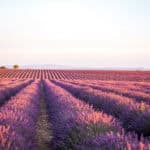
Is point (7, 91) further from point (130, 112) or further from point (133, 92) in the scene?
point (130, 112)

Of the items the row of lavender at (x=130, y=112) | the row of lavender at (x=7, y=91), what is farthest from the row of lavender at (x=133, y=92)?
the row of lavender at (x=7, y=91)

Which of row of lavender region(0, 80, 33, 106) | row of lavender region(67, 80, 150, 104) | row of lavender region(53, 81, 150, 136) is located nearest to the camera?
row of lavender region(53, 81, 150, 136)

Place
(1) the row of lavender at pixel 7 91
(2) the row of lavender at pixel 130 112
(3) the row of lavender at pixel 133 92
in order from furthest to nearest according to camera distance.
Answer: (1) the row of lavender at pixel 7 91
(3) the row of lavender at pixel 133 92
(2) the row of lavender at pixel 130 112

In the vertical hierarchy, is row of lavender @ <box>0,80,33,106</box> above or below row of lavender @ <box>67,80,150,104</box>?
below

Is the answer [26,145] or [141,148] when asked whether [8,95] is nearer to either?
[26,145]

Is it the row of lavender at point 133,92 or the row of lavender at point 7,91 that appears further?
the row of lavender at point 7,91

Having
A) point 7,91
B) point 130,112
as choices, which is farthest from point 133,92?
point 130,112

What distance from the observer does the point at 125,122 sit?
761cm

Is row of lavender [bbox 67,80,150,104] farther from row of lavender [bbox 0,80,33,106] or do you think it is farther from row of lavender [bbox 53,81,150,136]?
row of lavender [bbox 0,80,33,106]

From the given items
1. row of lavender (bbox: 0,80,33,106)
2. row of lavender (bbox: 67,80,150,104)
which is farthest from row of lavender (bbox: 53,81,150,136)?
row of lavender (bbox: 0,80,33,106)

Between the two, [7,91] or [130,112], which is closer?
[130,112]

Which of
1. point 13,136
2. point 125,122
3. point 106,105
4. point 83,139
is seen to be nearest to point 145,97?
point 106,105

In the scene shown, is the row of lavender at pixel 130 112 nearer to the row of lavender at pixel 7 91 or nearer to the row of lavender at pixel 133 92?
the row of lavender at pixel 133 92

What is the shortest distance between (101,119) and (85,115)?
1.12 ft
